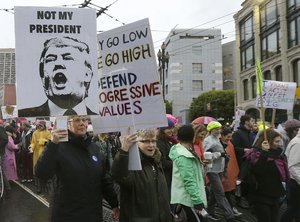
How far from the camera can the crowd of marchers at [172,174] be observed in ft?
11.4

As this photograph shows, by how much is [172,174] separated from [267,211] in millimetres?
1286

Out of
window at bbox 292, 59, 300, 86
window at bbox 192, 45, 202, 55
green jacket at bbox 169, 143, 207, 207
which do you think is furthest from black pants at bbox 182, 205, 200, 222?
window at bbox 192, 45, 202, 55

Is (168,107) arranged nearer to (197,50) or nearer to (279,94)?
(197,50)

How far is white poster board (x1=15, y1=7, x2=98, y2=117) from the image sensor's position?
10.9 feet

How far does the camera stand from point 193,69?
73.6m

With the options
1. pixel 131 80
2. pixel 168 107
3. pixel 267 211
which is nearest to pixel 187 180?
pixel 267 211

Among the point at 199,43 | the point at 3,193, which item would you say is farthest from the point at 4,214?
the point at 199,43

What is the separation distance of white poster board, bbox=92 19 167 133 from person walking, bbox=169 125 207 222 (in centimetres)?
153

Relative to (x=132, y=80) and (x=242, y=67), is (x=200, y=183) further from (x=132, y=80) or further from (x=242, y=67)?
(x=242, y=67)

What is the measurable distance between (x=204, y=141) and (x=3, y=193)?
15.4 ft

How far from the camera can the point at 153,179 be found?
3676mm

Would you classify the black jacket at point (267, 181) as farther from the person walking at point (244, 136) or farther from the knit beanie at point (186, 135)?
the person walking at point (244, 136)

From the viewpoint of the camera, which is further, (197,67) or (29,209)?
(197,67)

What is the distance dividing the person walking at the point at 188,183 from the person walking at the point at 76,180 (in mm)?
1403
